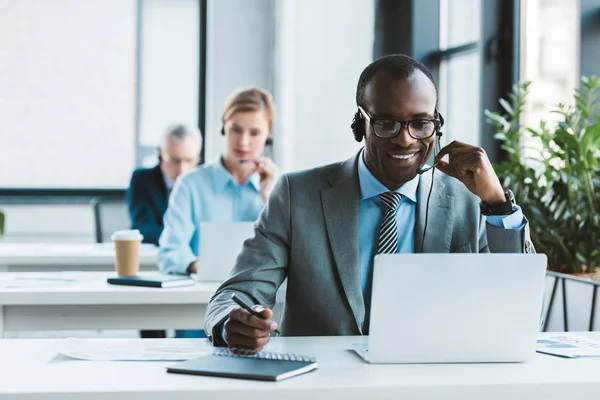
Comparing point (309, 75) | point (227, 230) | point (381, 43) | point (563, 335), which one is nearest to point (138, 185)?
point (309, 75)

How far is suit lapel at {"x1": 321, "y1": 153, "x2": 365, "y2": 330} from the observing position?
5.94 ft

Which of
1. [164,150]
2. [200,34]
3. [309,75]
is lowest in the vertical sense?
[164,150]

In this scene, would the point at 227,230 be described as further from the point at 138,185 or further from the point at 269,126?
the point at 138,185

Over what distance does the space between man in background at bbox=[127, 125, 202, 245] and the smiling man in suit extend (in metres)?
2.64

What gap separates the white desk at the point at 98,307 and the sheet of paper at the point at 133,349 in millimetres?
917

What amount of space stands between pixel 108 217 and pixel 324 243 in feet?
11.8

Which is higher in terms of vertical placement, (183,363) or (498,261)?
(498,261)

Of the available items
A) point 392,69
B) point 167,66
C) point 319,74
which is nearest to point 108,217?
point 167,66

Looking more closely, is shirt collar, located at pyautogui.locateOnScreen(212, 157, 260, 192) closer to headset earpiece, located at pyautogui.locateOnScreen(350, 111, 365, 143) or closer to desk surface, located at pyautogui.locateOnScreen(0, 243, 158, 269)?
desk surface, located at pyautogui.locateOnScreen(0, 243, 158, 269)

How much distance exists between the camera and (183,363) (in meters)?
1.38

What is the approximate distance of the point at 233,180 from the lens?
130 inches

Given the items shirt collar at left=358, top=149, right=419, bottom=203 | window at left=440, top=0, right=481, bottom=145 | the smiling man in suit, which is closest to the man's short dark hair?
the smiling man in suit

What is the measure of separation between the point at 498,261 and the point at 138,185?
134 inches

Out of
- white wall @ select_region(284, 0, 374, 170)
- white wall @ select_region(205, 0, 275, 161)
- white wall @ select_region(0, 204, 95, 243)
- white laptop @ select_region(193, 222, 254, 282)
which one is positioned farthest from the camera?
white wall @ select_region(205, 0, 275, 161)
